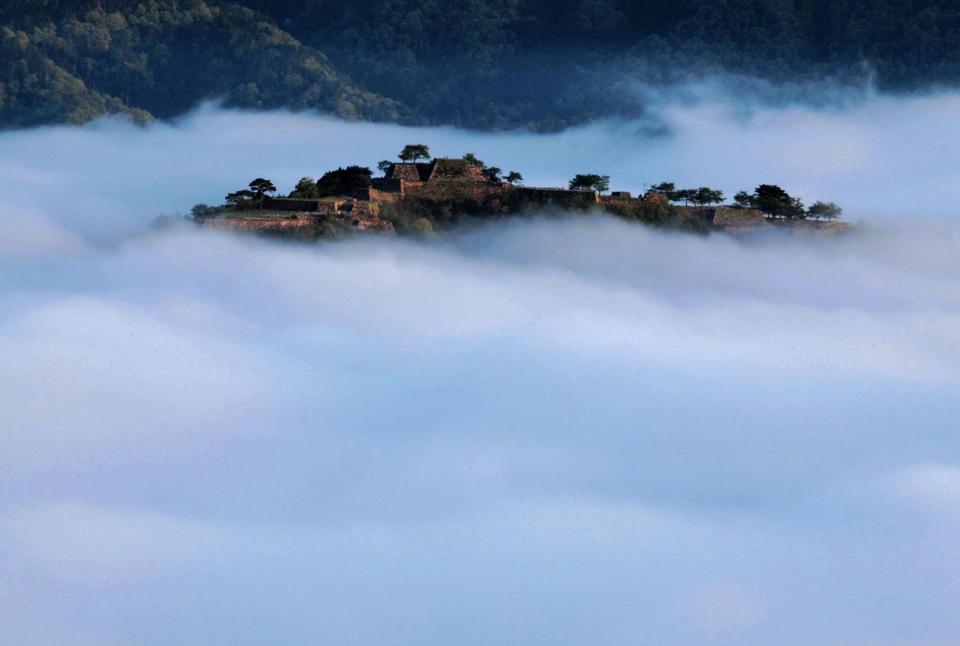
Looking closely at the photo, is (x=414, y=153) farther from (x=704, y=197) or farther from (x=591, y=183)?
(x=704, y=197)

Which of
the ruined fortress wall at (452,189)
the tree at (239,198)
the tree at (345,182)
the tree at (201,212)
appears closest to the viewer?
the tree at (201,212)

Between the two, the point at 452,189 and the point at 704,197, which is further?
the point at 704,197

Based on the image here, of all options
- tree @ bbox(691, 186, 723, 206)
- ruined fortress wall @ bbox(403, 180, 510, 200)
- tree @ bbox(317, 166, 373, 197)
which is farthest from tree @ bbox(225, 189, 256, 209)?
tree @ bbox(691, 186, 723, 206)

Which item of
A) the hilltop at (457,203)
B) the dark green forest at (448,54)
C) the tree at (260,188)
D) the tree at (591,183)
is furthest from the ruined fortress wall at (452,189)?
the dark green forest at (448,54)

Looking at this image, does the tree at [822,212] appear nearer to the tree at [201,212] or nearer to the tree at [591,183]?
the tree at [591,183]

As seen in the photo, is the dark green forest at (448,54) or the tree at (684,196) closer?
the tree at (684,196)

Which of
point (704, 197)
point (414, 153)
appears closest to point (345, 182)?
point (414, 153)

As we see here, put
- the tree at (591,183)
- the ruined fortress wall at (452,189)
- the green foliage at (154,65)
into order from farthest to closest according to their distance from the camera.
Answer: the green foliage at (154,65), the tree at (591,183), the ruined fortress wall at (452,189)
